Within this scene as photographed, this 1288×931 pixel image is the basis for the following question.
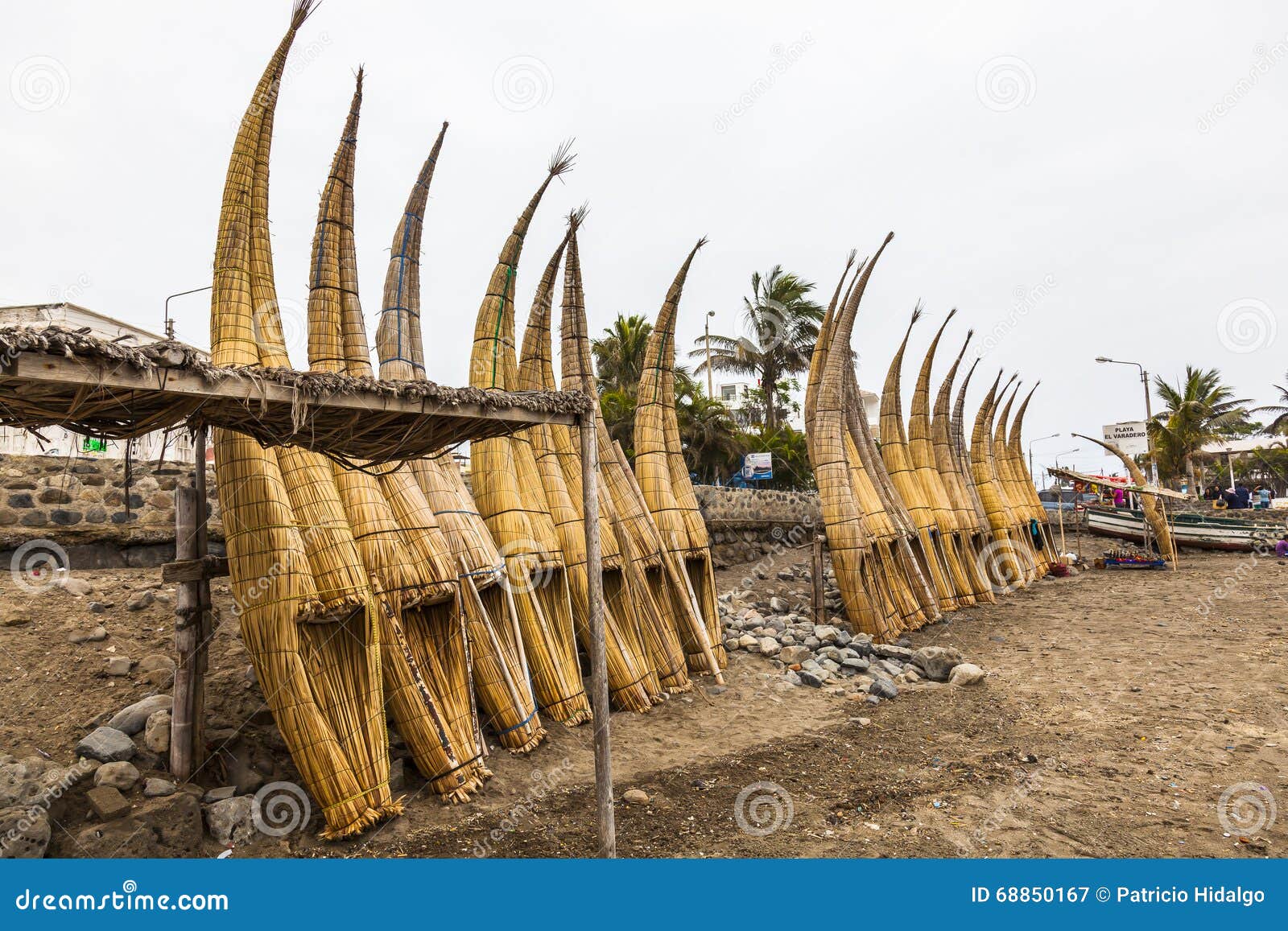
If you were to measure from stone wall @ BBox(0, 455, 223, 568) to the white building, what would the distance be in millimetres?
196

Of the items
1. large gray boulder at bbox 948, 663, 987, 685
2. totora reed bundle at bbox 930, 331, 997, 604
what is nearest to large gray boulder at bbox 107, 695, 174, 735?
large gray boulder at bbox 948, 663, 987, 685

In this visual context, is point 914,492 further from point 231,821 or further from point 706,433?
point 231,821

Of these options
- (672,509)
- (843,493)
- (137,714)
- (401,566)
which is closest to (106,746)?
(137,714)

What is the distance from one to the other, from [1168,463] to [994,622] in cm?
2213

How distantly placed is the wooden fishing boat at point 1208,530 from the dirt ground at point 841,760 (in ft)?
48.0

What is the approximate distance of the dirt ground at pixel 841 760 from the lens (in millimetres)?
4648

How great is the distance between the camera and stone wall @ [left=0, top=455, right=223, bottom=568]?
6766 millimetres

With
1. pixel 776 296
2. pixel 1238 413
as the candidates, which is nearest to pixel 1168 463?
pixel 1238 413

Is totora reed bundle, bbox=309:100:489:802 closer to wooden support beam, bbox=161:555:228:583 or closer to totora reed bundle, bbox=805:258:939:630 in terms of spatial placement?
wooden support beam, bbox=161:555:228:583

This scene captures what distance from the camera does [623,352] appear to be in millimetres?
22578

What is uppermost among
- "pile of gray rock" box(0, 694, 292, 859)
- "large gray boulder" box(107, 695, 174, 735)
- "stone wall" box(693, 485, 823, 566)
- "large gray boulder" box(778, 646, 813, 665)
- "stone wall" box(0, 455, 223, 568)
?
"stone wall" box(0, 455, 223, 568)

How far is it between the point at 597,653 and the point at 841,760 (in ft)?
9.19

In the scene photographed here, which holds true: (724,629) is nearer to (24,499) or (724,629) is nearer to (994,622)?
(994,622)

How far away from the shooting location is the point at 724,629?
9898 mm
